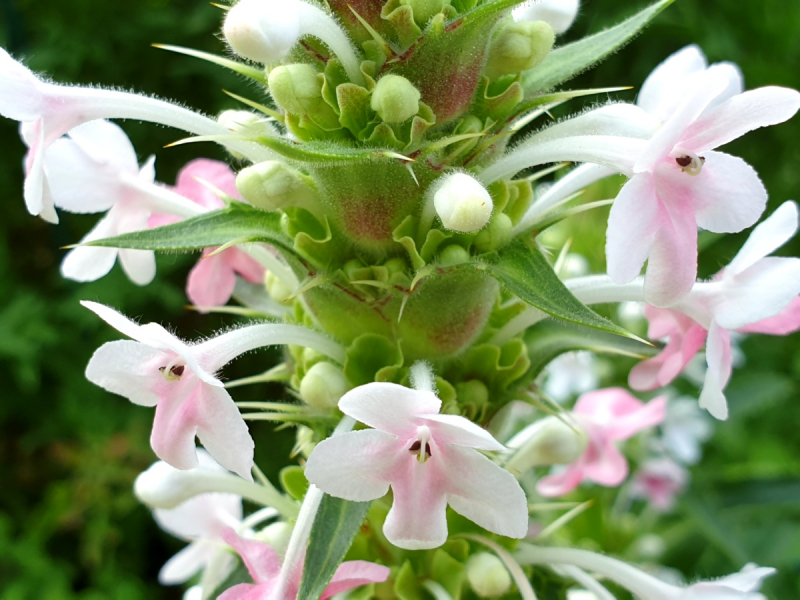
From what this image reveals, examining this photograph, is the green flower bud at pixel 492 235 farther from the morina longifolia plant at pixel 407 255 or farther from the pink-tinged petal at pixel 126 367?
the pink-tinged petal at pixel 126 367

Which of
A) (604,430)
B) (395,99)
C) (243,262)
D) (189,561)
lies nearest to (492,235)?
(395,99)

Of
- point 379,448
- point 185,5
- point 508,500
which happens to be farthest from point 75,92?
point 185,5

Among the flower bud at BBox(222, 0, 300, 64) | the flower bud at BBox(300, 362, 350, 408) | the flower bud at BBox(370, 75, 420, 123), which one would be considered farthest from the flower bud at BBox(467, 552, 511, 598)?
the flower bud at BBox(222, 0, 300, 64)

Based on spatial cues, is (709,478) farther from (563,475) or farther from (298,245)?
(298,245)

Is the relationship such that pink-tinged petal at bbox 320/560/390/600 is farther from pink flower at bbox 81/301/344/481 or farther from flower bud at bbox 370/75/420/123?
flower bud at bbox 370/75/420/123

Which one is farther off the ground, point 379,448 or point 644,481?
point 379,448

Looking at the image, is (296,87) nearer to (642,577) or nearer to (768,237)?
(768,237)

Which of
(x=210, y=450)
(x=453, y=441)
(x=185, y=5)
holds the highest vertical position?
(x=453, y=441)
